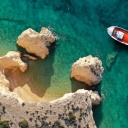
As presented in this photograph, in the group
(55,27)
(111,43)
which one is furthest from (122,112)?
(55,27)

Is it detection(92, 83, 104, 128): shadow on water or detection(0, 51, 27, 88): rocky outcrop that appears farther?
detection(92, 83, 104, 128): shadow on water

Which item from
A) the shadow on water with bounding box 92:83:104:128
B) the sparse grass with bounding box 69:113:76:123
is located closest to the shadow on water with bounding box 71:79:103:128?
the shadow on water with bounding box 92:83:104:128

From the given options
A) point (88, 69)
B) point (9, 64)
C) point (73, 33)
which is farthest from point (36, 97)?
point (73, 33)

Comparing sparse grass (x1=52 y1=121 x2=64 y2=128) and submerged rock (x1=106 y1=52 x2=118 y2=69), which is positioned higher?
submerged rock (x1=106 y1=52 x2=118 y2=69)

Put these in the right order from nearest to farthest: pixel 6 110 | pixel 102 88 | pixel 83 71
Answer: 1. pixel 6 110
2. pixel 83 71
3. pixel 102 88

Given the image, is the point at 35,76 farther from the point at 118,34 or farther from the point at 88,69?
the point at 118,34

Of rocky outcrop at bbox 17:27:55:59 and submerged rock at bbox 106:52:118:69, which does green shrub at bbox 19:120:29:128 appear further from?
submerged rock at bbox 106:52:118:69

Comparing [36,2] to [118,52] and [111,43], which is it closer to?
[111,43]
